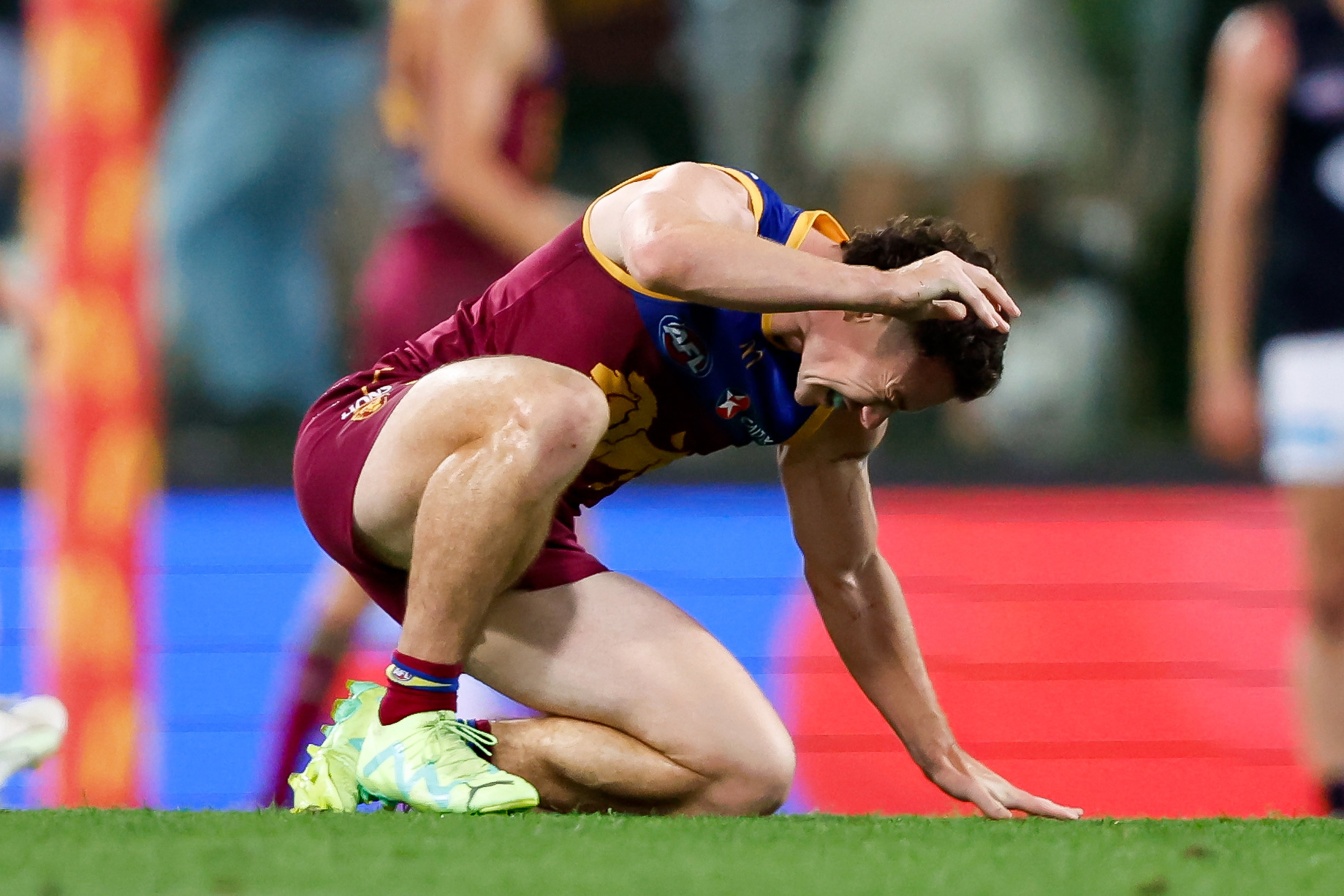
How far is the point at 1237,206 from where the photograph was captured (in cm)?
388

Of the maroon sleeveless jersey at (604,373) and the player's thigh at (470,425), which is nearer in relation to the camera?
the player's thigh at (470,425)

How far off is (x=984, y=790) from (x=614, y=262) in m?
0.91

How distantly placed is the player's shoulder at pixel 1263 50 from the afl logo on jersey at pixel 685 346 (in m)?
2.01

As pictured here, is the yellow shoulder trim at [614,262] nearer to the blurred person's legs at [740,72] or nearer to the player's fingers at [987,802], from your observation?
the player's fingers at [987,802]

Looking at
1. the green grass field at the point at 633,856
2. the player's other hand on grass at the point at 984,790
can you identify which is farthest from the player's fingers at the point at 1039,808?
the green grass field at the point at 633,856

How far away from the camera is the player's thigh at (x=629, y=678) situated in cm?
256

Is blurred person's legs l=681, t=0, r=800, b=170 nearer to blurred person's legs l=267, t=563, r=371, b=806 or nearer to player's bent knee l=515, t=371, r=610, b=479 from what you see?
blurred person's legs l=267, t=563, r=371, b=806

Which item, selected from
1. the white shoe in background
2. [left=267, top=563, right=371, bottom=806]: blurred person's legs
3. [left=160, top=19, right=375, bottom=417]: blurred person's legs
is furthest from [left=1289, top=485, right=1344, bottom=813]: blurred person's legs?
the white shoe in background

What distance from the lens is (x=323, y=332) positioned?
4406 millimetres

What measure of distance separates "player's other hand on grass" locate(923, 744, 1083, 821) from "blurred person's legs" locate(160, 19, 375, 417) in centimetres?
233

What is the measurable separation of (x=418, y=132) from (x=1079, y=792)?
225cm

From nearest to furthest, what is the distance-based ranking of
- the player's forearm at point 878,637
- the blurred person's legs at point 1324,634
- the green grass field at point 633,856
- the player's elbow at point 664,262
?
the green grass field at point 633,856
the player's elbow at point 664,262
the player's forearm at point 878,637
the blurred person's legs at point 1324,634

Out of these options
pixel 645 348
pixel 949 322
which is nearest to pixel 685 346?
pixel 645 348

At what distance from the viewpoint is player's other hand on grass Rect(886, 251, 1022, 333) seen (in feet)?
6.75
